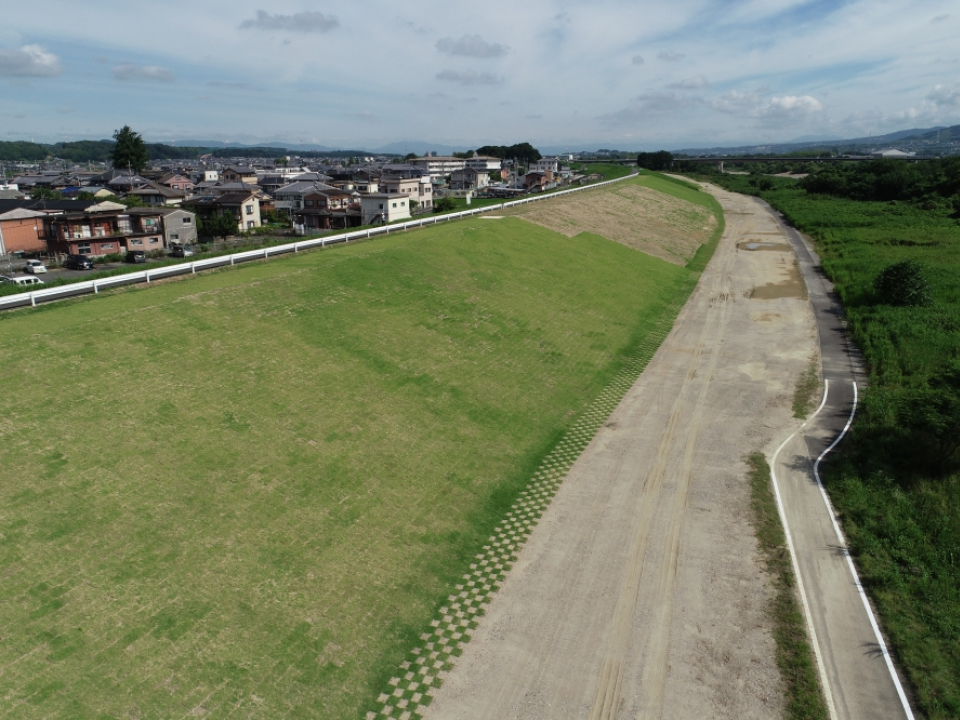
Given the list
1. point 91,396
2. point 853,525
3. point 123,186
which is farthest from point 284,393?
point 123,186

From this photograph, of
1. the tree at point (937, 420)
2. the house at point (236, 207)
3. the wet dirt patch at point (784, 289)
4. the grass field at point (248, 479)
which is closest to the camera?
the grass field at point (248, 479)

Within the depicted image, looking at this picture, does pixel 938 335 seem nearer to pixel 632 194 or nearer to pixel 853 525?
pixel 853 525

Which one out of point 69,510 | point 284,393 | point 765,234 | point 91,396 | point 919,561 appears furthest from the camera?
point 765,234

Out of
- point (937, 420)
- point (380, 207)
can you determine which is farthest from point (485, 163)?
point (937, 420)

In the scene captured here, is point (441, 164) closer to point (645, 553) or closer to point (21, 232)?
point (21, 232)

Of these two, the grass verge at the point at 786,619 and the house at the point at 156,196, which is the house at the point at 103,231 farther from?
the grass verge at the point at 786,619

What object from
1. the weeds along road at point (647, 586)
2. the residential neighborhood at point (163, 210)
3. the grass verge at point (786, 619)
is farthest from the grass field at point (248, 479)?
the residential neighborhood at point (163, 210)
